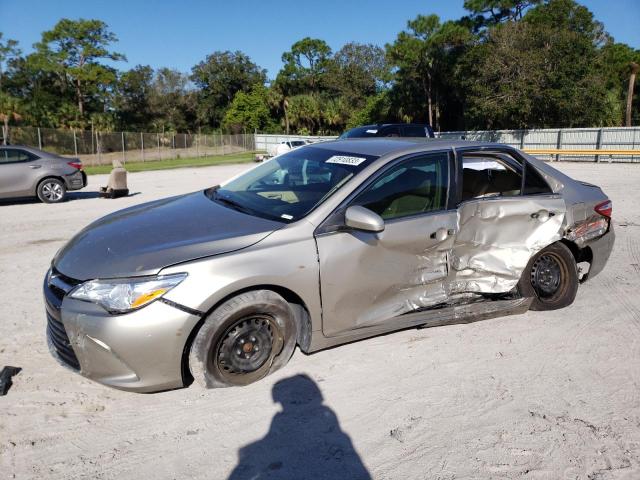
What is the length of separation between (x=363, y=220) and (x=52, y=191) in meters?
11.1

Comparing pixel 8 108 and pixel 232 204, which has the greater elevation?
pixel 8 108

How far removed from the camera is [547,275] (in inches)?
189

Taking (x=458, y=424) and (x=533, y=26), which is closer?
(x=458, y=424)

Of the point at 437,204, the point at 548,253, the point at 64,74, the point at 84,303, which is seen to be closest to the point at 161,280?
the point at 84,303

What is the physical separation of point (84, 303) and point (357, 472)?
6.08 ft

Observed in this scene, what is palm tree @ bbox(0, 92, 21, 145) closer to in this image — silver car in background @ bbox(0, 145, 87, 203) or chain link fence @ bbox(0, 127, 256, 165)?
chain link fence @ bbox(0, 127, 256, 165)

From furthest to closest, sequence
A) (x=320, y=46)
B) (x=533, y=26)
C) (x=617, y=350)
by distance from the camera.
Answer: (x=320, y=46) → (x=533, y=26) → (x=617, y=350)

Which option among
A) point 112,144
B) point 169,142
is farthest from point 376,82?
point 112,144

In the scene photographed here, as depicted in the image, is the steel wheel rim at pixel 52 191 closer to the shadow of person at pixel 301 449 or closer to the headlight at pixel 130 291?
the headlight at pixel 130 291

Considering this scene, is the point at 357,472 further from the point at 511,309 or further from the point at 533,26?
the point at 533,26

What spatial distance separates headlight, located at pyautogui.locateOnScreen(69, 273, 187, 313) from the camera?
297cm

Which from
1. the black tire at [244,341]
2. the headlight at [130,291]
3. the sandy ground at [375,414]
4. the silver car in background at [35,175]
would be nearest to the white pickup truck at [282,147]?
the silver car in background at [35,175]

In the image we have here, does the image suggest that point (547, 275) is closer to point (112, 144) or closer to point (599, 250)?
point (599, 250)

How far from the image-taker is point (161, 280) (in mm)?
3008
